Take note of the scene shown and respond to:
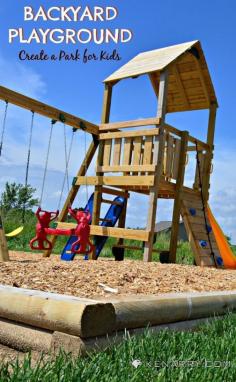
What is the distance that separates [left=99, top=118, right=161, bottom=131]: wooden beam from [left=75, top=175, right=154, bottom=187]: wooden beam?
34.6 inches

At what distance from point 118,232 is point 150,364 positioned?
569 cm

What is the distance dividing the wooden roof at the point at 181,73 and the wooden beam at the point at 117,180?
1.86m

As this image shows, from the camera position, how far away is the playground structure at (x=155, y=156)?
7.98m

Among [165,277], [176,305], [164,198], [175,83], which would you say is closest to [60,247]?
[164,198]

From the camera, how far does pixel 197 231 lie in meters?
9.00

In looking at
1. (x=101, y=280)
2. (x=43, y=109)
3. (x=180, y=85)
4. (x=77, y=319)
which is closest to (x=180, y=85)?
(x=180, y=85)

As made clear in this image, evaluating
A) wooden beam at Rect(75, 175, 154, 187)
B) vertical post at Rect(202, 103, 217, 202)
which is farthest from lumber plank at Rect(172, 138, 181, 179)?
vertical post at Rect(202, 103, 217, 202)

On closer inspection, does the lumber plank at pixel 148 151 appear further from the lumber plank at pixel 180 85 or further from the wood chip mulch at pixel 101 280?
the lumber plank at pixel 180 85

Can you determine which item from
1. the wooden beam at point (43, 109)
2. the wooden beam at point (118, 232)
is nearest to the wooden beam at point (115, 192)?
the wooden beam at point (118, 232)

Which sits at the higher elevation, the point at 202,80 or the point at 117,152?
the point at 202,80

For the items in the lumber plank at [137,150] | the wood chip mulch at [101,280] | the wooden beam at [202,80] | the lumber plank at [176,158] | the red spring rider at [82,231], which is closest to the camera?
the wood chip mulch at [101,280]

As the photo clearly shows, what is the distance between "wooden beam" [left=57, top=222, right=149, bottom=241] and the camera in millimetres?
7781

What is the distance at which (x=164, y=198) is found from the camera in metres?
9.77

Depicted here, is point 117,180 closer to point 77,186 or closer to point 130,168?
point 130,168
